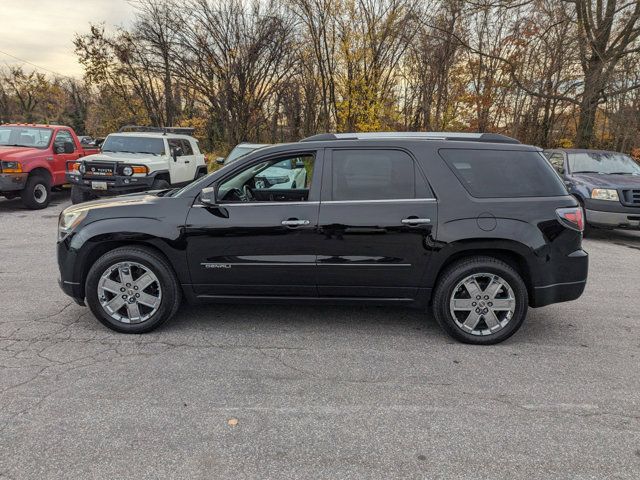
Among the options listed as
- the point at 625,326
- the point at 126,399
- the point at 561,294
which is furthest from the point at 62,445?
the point at 625,326

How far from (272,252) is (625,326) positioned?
3.47 m

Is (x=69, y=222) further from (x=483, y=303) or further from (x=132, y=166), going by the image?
(x=132, y=166)

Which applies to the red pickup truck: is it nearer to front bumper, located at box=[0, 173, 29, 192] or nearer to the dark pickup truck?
front bumper, located at box=[0, 173, 29, 192]

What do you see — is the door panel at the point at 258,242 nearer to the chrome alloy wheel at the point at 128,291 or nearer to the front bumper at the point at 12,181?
the chrome alloy wheel at the point at 128,291

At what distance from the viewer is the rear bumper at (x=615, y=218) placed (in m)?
7.97

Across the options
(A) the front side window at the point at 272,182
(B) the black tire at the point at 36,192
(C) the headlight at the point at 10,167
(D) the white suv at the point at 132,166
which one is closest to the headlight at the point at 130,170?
(D) the white suv at the point at 132,166

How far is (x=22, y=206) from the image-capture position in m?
11.5

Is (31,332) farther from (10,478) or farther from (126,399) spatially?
(10,478)

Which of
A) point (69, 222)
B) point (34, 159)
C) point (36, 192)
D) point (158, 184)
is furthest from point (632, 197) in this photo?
point (36, 192)

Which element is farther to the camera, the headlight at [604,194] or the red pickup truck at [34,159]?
the red pickup truck at [34,159]

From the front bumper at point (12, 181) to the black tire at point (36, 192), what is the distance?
0.21 metres

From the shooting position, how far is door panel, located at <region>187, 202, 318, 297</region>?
383cm

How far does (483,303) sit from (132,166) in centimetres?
857

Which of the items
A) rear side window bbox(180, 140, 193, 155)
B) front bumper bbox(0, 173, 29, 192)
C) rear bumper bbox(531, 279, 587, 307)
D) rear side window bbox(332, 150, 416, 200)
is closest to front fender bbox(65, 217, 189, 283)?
rear side window bbox(332, 150, 416, 200)
